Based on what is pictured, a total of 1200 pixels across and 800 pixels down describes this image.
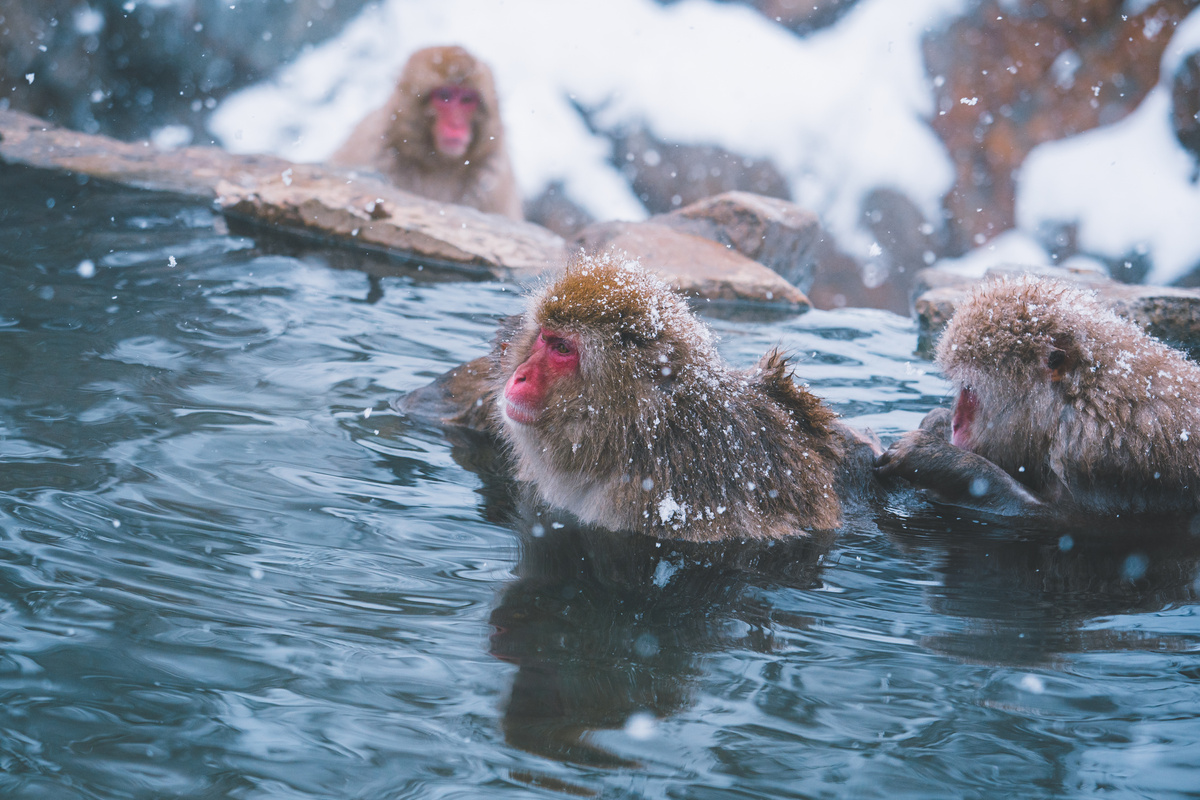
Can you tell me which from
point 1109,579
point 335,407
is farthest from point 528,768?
point 335,407

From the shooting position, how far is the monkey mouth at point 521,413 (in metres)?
2.53

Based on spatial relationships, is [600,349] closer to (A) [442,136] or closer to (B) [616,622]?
(B) [616,622]

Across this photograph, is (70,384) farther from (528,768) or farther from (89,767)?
(528,768)

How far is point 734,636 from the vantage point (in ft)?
6.47

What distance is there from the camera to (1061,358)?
2.83 metres

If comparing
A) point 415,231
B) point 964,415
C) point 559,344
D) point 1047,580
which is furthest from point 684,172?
point 1047,580

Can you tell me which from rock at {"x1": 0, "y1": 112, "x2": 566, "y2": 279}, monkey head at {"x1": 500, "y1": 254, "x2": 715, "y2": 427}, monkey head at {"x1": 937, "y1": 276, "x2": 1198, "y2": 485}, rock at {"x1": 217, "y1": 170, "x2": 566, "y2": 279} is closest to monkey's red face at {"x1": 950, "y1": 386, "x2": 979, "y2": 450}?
monkey head at {"x1": 937, "y1": 276, "x2": 1198, "y2": 485}

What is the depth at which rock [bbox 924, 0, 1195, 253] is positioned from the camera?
1051 centimetres

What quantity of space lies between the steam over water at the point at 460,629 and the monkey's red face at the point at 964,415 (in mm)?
257

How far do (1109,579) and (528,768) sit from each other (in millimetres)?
1790

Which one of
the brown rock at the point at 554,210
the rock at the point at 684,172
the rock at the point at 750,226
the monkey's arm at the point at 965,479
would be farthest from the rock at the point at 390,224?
the rock at the point at 684,172

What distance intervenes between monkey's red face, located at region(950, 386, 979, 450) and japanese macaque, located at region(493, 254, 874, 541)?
2.25 feet

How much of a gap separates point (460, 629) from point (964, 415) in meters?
1.85

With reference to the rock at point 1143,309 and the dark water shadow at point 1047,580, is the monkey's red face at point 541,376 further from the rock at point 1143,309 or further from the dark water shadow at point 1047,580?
the rock at point 1143,309
